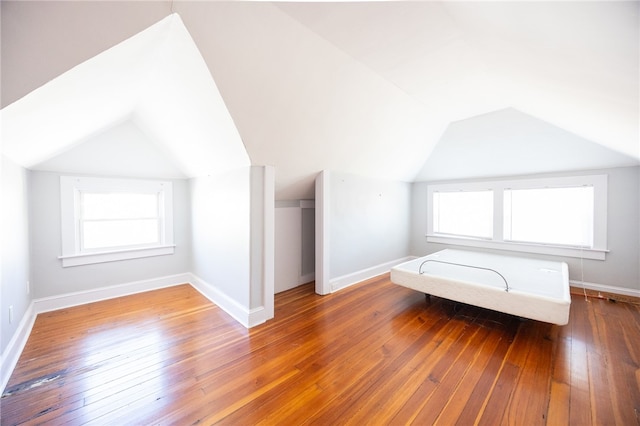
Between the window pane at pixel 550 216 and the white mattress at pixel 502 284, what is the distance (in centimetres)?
68

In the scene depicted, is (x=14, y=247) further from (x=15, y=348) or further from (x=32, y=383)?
(x=32, y=383)

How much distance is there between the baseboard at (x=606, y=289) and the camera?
328cm

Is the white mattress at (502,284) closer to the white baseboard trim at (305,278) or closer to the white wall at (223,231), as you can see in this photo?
the white baseboard trim at (305,278)

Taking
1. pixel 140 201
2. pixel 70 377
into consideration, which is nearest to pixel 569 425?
pixel 70 377

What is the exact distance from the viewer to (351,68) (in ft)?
7.29

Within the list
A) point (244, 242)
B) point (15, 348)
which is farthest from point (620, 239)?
point (15, 348)

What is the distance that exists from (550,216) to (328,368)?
4319 millimetres

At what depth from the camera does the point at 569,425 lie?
138 centimetres

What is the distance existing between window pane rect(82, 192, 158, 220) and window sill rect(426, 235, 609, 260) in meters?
5.06

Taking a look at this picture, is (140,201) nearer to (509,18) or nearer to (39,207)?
(39,207)

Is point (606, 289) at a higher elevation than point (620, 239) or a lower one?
lower

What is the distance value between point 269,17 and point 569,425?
3072 millimetres

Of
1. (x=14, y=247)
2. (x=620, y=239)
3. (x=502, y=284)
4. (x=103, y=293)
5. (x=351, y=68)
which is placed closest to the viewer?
(x=14, y=247)

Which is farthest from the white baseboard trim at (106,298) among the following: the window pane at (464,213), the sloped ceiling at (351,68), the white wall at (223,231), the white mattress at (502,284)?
the window pane at (464,213)
